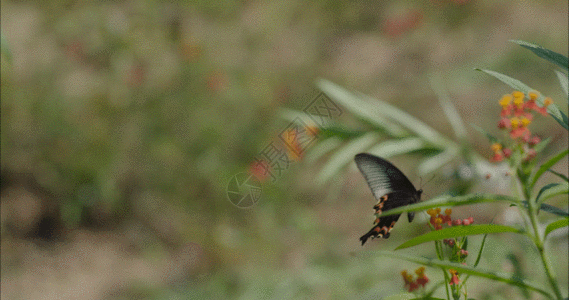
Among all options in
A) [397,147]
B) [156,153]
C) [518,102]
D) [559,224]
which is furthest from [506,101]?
[156,153]

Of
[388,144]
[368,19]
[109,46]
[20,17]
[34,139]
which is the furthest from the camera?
[368,19]

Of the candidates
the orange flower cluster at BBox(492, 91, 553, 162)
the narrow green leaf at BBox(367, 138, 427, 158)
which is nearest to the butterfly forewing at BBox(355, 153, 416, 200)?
the orange flower cluster at BBox(492, 91, 553, 162)

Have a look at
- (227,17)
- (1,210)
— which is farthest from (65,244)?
(227,17)

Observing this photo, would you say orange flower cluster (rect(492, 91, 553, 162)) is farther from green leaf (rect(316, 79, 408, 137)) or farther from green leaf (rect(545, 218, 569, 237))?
green leaf (rect(316, 79, 408, 137))

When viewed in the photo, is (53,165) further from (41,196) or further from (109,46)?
(109,46)

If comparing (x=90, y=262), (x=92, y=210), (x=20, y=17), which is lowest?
(x=90, y=262)

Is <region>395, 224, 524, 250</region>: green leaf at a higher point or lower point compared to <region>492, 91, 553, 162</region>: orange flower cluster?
lower

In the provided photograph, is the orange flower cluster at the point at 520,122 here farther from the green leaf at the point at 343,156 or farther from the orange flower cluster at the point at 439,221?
the green leaf at the point at 343,156
